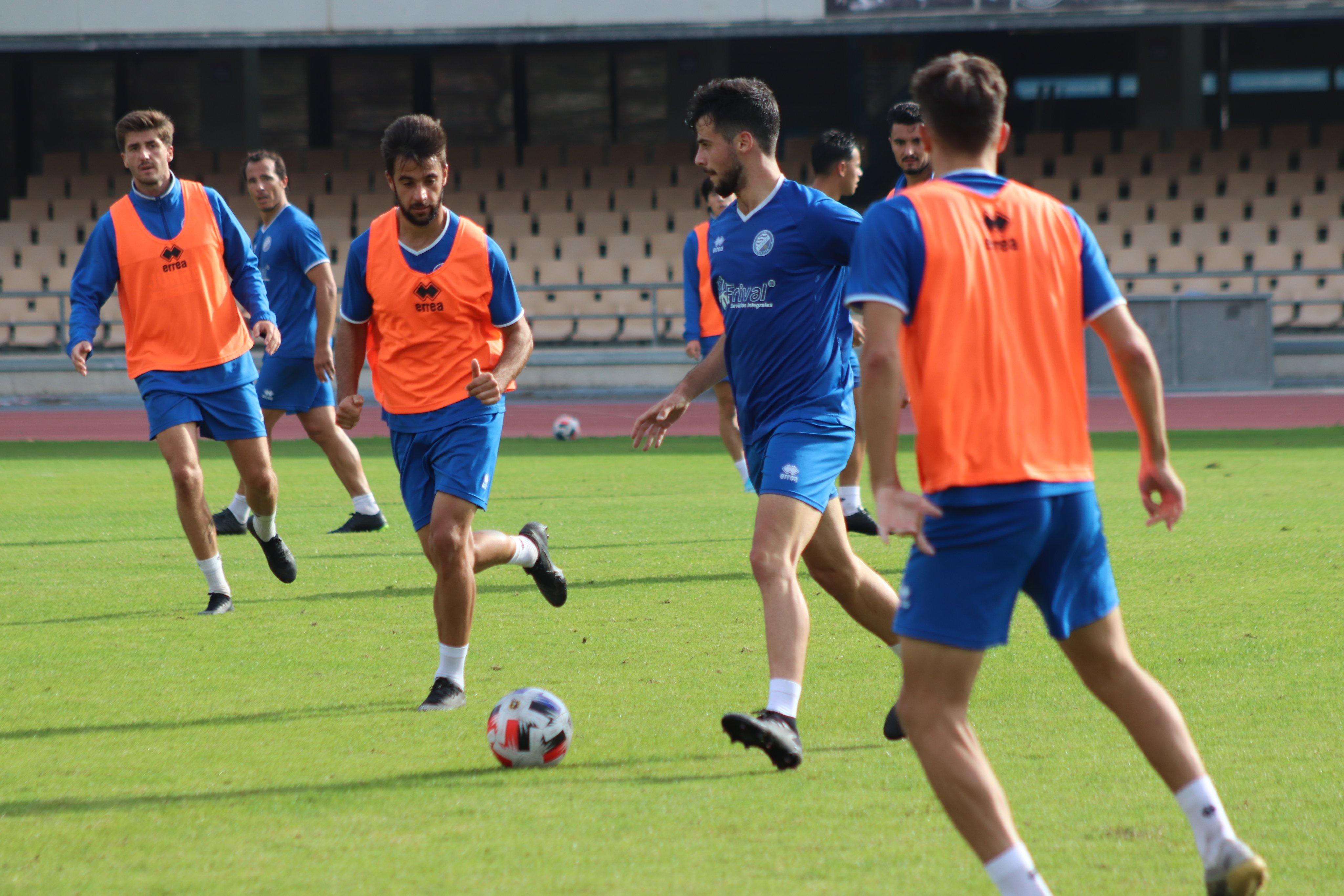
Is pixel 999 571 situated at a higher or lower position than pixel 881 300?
lower

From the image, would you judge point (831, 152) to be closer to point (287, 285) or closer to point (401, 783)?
point (401, 783)

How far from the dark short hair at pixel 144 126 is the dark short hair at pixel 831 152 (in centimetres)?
313

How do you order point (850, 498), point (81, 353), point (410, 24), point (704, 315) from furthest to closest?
point (410, 24) → point (704, 315) → point (850, 498) → point (81, 353)

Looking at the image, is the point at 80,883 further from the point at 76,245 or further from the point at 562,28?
the point at 76,245

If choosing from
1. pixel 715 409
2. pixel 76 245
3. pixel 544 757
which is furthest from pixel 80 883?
pixel 76 245

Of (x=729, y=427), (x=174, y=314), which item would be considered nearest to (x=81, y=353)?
(x=174, y=314)

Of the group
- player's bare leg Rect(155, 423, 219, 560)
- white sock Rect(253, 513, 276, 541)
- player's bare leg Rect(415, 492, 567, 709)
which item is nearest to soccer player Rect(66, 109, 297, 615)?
player's bare leg Rect(155, 423, 219, 560)

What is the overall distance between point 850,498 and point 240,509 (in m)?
4.12

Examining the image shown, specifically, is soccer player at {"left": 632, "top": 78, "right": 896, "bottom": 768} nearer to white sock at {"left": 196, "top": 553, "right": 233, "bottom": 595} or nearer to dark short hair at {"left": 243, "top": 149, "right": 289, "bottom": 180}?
white sock at {"left": 196, "top": 553, "right": 233, "bottom": 595}

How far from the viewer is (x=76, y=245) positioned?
25.6 meters

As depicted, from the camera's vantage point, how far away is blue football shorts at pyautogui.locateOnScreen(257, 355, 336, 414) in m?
10.4

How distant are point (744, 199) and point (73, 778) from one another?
2.81m

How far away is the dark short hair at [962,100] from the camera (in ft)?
10.6

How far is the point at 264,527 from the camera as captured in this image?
7.77 metres
